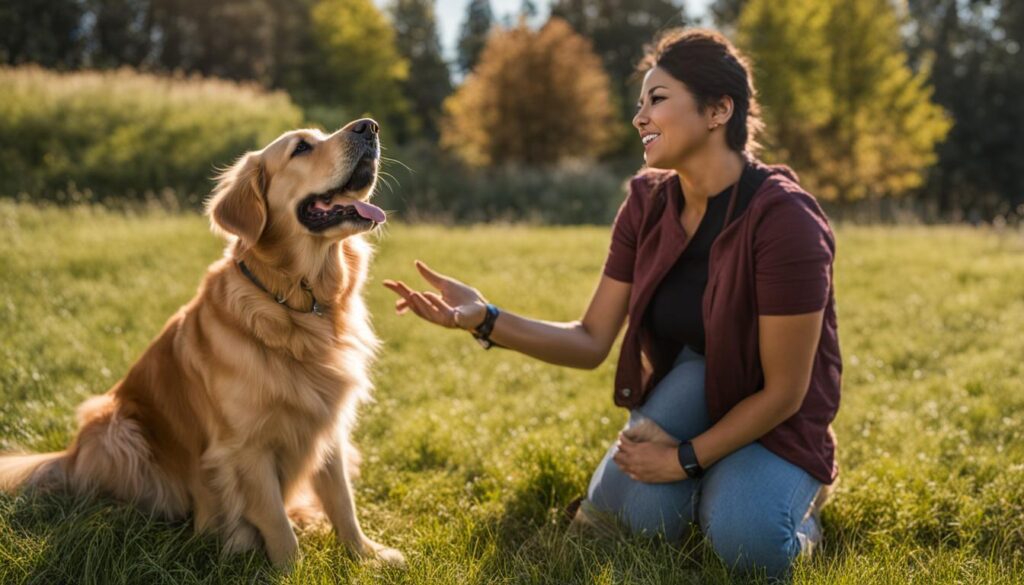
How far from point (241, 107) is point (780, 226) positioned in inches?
599

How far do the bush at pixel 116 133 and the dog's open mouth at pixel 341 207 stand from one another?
29.4 ft

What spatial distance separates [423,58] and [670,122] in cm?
3717

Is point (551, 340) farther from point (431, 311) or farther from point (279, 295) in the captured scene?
point (279, 295)

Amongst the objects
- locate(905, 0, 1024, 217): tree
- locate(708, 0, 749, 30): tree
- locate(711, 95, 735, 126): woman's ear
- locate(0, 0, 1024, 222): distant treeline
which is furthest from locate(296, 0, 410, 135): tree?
locate(711, 95, 735, 126): woman's ear

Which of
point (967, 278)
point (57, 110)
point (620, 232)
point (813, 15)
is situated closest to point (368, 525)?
point (620, 232)

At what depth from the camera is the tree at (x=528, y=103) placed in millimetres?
22531

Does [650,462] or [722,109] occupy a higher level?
[722,109]

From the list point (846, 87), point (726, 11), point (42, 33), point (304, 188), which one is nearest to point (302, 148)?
point (304, 188)

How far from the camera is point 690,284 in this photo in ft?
9.35

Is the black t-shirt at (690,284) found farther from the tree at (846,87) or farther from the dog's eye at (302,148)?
the tree at (846,87)

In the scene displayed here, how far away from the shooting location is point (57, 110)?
12.9m

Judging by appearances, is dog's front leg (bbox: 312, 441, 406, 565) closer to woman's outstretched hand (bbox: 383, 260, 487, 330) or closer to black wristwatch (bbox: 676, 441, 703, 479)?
woman's outstretched hand (bbox: 383, 260, 487, 330)

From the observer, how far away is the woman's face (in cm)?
265

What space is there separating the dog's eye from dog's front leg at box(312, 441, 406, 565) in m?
1.05
